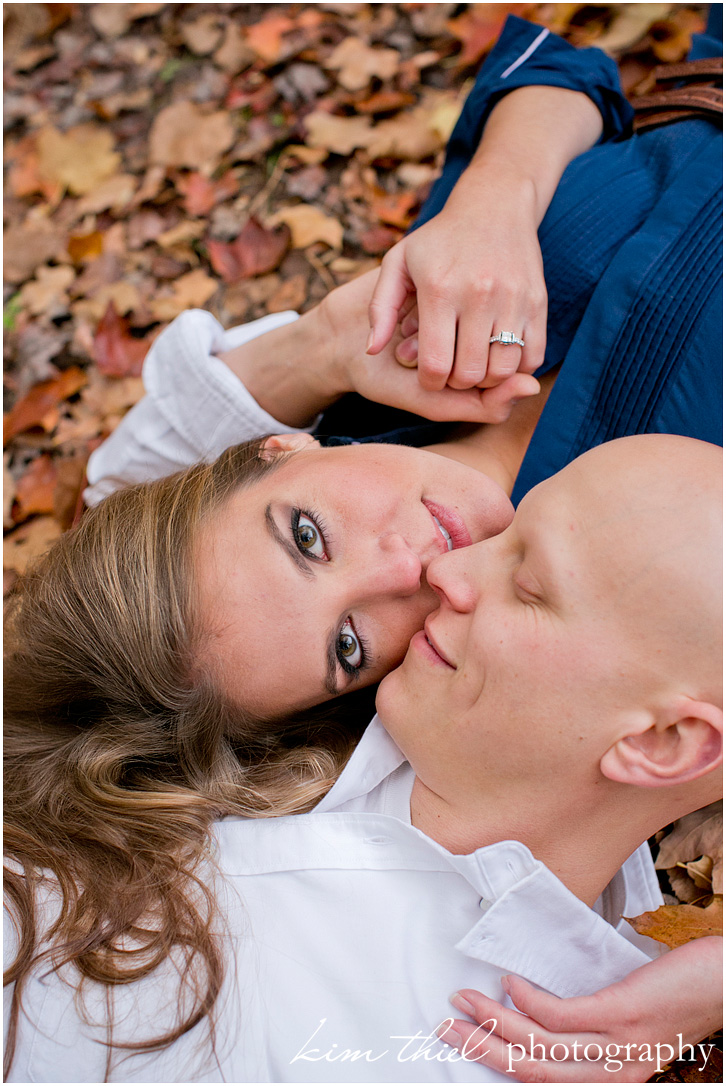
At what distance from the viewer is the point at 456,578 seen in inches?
71.0

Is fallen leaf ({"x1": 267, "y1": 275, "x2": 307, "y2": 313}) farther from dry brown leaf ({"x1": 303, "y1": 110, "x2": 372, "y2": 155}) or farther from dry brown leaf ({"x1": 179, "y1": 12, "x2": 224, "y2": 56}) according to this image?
dry brown leaf ({"x1": 179, "y1": 12, "x2": 224, "y2": 56})

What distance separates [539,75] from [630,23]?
1.15 metres

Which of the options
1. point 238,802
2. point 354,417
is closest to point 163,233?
point 354,417

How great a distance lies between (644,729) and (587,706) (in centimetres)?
12

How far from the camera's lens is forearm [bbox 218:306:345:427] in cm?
245

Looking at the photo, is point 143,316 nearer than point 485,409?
No

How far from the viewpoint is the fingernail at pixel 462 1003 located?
66.6 inches

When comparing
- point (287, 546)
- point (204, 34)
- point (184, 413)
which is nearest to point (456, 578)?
point (287, 546)

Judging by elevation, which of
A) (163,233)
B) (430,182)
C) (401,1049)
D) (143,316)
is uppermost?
(430,182)

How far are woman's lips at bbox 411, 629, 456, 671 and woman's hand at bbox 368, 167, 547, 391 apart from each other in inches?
27.1

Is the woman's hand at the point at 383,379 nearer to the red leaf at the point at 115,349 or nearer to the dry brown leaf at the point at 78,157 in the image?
the red leaf at the point at 115,349

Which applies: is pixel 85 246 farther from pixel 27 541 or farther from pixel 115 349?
pixel 27 541

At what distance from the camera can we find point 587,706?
1.58 meters

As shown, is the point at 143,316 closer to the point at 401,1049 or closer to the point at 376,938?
the point at 376,938
